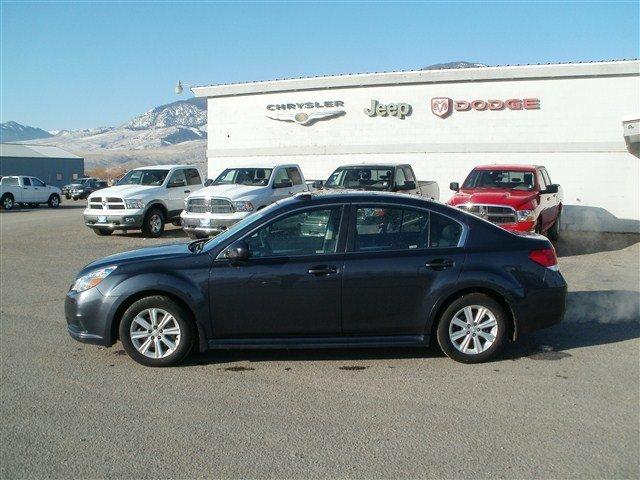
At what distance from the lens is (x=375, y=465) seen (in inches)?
163

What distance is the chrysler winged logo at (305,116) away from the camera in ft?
74.7

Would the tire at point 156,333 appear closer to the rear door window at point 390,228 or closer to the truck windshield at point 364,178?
the rear door window at point 390,228

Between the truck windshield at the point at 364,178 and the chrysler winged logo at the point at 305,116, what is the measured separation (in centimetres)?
795

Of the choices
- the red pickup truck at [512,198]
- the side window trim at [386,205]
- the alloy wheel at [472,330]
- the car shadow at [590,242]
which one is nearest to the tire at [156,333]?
the side window trim at [386,205]

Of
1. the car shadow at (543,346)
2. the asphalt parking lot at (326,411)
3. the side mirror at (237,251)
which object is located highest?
the side mirror at (237,251)

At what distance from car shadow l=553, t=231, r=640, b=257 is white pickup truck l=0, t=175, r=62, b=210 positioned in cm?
2751

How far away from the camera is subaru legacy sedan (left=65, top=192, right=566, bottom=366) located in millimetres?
6062

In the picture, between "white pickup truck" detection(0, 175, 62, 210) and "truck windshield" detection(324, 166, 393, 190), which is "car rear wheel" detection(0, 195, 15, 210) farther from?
"truck windshield" detection(324, 166, 393, 190)

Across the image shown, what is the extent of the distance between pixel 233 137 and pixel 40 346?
60.7ft

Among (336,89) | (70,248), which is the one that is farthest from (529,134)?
(70,248)

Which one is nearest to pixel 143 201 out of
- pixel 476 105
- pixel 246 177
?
pixel 246 177

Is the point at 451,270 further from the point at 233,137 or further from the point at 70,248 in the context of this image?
the point at 233,137

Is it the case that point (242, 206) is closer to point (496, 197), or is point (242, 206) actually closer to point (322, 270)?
point (496, 197)

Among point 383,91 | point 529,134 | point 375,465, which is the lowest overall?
point 375,465
